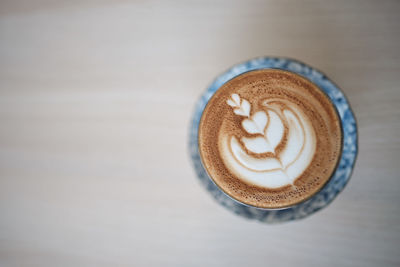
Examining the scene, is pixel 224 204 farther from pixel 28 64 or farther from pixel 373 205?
pixel 28 64

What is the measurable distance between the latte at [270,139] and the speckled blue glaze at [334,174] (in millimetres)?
13

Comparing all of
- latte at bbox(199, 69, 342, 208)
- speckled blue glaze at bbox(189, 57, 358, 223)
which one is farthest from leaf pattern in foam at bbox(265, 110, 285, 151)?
speckled blue glaze at bbox(189, 57, 358, 223)

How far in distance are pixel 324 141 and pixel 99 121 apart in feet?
1.91

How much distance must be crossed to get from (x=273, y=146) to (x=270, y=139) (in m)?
0.02

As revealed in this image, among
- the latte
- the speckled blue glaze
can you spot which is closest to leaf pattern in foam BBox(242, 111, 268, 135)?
the latte

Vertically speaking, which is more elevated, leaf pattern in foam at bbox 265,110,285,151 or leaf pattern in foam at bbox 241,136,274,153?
leaf pattern in foam at bbox 265,110,285,151

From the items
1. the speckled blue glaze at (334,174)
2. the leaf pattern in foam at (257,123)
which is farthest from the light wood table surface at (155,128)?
the leaf pattern in foam at (257,123)

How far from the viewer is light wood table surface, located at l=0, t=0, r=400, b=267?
652mm

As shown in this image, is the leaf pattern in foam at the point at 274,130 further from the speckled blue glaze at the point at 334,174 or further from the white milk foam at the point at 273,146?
the speckled blue glaze at the point at 334,174

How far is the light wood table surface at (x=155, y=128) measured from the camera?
25.7 inches

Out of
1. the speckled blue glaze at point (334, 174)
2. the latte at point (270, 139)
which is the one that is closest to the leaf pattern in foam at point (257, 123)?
the latte at point (270, 139)

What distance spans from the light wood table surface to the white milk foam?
4.8 inches

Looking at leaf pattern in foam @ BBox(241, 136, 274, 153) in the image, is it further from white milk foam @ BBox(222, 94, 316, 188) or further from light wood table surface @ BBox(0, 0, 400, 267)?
light wood table surface @ BBox(0, 0, 400, 267)

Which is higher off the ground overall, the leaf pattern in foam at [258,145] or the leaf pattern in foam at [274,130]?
the leaf pattern in foam at [274,130]
